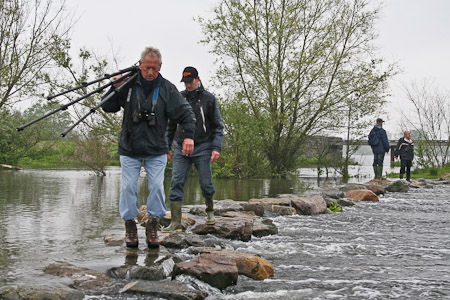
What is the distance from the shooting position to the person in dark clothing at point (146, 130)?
4953 mm

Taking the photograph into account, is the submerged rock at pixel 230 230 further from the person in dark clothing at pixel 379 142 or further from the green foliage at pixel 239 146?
the person in dark clothing at pixel 379 142

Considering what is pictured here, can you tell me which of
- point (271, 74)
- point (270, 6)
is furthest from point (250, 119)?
point (270, 6)

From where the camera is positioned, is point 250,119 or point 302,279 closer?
point 302,279

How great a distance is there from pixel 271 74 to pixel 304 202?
10.6 meters

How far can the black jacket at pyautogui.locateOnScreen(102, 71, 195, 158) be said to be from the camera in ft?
16.3

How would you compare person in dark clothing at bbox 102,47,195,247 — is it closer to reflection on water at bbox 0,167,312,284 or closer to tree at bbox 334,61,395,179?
reflection on water at bbox 0,167,312,284

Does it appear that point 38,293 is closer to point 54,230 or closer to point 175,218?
point 54,230

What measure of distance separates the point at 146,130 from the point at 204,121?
1681 millimetres

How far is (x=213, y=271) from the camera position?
4.15 metres

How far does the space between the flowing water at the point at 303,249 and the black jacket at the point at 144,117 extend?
108 centimetres

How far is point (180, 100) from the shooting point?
17.2 feet

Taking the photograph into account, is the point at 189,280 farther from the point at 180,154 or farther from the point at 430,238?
the point at 430,238

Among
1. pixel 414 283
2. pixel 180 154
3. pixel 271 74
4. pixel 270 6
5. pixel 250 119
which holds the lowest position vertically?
pixel 414 283

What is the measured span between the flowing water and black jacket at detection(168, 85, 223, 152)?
A: 143 cm
